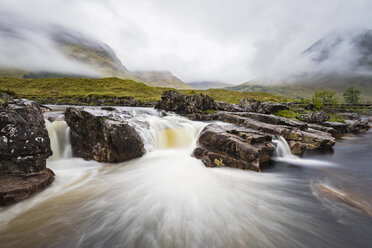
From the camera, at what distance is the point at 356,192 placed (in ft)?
20.5

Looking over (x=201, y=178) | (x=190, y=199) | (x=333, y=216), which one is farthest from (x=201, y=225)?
(x=333, y=216)

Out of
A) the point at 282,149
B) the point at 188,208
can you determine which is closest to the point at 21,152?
the point at 188,208

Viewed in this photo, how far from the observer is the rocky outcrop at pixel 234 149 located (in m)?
8.29

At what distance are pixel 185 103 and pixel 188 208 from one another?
20180 millimetres

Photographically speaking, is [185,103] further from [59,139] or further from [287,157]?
[59,139]

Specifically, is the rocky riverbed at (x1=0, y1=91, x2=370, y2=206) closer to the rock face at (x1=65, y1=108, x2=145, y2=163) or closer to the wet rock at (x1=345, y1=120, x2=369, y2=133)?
the rock face at (x1=65, y1=108, x2=145, y2=163)

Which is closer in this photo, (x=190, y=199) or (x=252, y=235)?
(x=252, y=235)

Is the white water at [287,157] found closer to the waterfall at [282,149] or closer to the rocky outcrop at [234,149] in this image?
the waterfall at [282,149]

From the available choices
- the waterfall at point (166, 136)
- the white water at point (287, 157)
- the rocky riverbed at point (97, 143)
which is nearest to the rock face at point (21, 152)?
the rocky riverbed at point (97, 143)

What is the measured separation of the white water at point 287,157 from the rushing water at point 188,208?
2.07 feet

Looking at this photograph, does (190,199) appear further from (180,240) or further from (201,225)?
(180,240)

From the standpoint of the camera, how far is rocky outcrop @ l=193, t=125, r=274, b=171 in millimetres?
8289

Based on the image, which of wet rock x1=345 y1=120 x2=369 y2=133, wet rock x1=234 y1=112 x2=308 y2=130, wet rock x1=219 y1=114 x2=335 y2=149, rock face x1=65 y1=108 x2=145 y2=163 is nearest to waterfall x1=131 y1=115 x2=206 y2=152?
rock face x1=65 y1=108 x2=145 y2=163

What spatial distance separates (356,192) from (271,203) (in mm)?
3654
